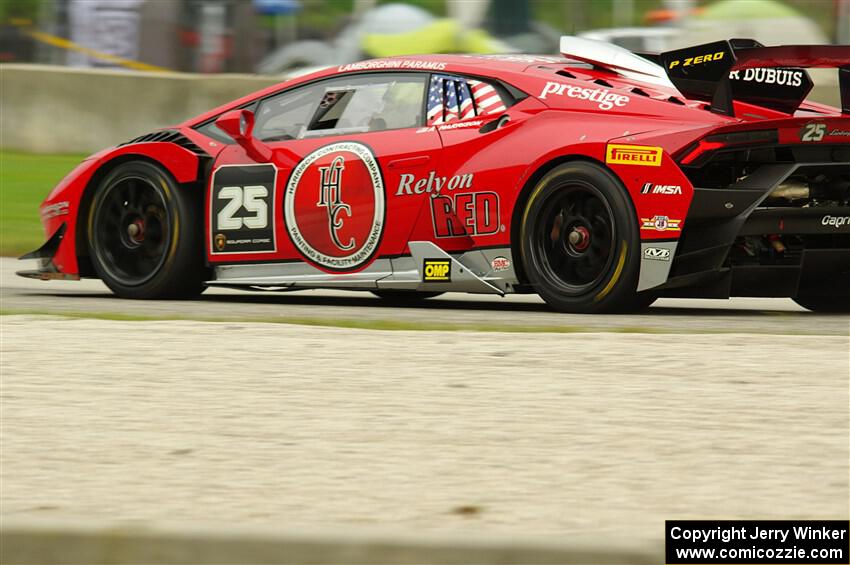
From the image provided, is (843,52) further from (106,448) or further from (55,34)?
(55,34)

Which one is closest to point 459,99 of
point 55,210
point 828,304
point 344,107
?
point 344,107

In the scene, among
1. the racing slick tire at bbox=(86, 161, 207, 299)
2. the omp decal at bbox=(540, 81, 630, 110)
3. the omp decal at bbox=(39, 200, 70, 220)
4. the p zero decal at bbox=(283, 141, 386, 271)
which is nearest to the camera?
the omp decal at bbox=(540, 81, 630, 110)

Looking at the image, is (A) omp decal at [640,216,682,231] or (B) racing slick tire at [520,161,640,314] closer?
(A) omp decal at [640,216,682,231]

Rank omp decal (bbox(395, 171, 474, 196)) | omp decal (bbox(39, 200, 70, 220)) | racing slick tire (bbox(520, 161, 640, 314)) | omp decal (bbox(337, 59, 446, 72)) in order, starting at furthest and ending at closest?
1. omp decal (bbox(39, 200, 70, 220))
2. omp decal (bbox(337, 59, 446, 72))
3. omp decal (bbox(395, 171, 474, 196))
4. racing slick tire (bbox(520, 161, 640, 314))

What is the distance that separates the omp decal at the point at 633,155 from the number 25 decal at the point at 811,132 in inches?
27.1

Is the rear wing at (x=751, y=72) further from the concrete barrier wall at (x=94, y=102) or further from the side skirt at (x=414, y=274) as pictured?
the concrete barrier wall at (x=94, y=102)

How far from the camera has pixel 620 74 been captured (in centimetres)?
781

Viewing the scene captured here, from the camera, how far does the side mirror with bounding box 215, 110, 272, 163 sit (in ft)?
28.1

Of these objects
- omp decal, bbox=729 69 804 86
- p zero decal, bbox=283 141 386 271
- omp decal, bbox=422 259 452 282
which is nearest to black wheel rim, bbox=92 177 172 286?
p zero decal, bbox=283 141 386 271

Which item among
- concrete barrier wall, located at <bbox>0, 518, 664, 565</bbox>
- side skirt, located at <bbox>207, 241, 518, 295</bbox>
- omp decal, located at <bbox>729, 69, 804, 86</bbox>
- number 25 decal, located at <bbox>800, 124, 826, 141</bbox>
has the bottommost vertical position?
concrete barrier wall, located at <bbox>0, 518, 664, 565</bbox>

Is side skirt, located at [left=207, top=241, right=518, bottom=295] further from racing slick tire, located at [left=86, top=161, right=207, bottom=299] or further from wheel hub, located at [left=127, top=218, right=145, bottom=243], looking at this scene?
wheel hub, located at [left=127, top=218, right=145, bottom=243]

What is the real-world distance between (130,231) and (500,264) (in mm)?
2532

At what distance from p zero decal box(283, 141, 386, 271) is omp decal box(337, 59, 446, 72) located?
518 mm

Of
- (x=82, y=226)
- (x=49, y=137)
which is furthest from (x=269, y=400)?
(x=49, y=137)
